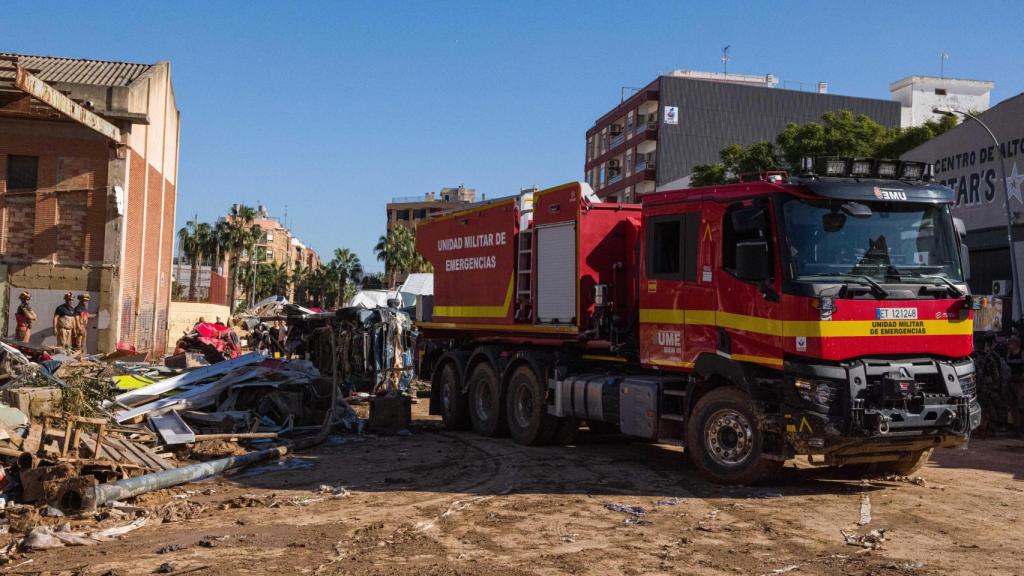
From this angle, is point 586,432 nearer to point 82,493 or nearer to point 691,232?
point 691,232

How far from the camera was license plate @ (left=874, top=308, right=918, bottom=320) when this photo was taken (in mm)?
8828

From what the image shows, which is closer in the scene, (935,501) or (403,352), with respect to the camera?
(935,501)

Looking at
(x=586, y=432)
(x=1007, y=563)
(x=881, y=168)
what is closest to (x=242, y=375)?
(x=586, y=432)

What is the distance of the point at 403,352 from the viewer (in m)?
20.3

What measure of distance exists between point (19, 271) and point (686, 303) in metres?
22.6

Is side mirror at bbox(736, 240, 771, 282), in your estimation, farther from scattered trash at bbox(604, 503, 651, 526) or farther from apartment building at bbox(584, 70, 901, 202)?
apartment building at bbox(584, 70, 901, 202)

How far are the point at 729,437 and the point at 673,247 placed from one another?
232 cm

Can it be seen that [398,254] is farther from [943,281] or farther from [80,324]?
[943,281]

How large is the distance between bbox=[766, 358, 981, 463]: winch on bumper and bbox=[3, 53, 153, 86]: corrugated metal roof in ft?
84.3

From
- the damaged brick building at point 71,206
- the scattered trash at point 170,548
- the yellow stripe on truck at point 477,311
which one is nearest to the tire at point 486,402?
the yellow stripe on truck at point 477,311

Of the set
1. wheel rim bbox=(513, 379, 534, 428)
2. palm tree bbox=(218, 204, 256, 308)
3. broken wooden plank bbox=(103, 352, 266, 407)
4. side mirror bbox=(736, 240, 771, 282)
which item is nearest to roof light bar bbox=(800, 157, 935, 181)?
side mirror bbox=(736, 240, 771, 282)

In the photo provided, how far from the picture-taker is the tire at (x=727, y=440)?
9352 millimetres

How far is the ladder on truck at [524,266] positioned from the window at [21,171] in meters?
18.9

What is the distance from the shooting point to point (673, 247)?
1058 centimetres
